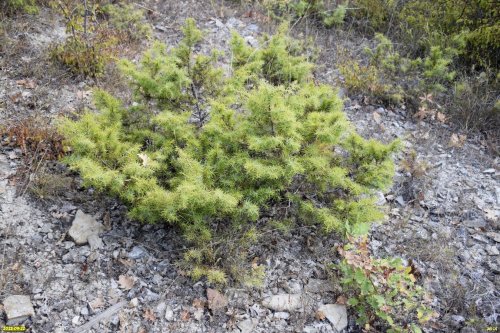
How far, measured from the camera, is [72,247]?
4016mm

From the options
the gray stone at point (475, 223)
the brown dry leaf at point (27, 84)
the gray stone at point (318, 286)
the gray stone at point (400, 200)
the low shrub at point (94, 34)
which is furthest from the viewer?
the low shrub at point (94, 34)

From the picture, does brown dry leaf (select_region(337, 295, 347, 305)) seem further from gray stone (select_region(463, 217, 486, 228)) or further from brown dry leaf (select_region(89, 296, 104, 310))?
brown dry leaf (select_region(89, 296, 104, 310))

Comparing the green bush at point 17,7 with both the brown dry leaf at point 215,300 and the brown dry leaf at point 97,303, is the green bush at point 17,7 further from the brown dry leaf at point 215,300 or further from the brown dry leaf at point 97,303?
the brown dry leaf at point 215,300

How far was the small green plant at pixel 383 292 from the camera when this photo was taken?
143 inches

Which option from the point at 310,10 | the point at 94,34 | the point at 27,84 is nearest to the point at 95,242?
the point at 27,84

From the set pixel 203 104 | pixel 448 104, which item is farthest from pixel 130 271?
pixel 448 104

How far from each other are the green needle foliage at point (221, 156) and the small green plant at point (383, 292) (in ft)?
1.00

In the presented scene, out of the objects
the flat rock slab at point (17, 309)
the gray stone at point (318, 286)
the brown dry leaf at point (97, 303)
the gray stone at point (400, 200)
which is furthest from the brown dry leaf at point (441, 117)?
the flat rock slab at point (17, 309)

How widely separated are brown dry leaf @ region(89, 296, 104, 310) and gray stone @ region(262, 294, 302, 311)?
146cm

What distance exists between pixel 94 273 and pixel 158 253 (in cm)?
61

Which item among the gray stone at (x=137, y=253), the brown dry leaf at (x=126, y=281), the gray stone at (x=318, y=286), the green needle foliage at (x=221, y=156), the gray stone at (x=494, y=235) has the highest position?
the green needle foliage at (x=221, y=156)

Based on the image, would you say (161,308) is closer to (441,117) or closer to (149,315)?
(149,315)

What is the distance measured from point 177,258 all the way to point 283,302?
43.4 inches

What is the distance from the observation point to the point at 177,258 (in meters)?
4.07
